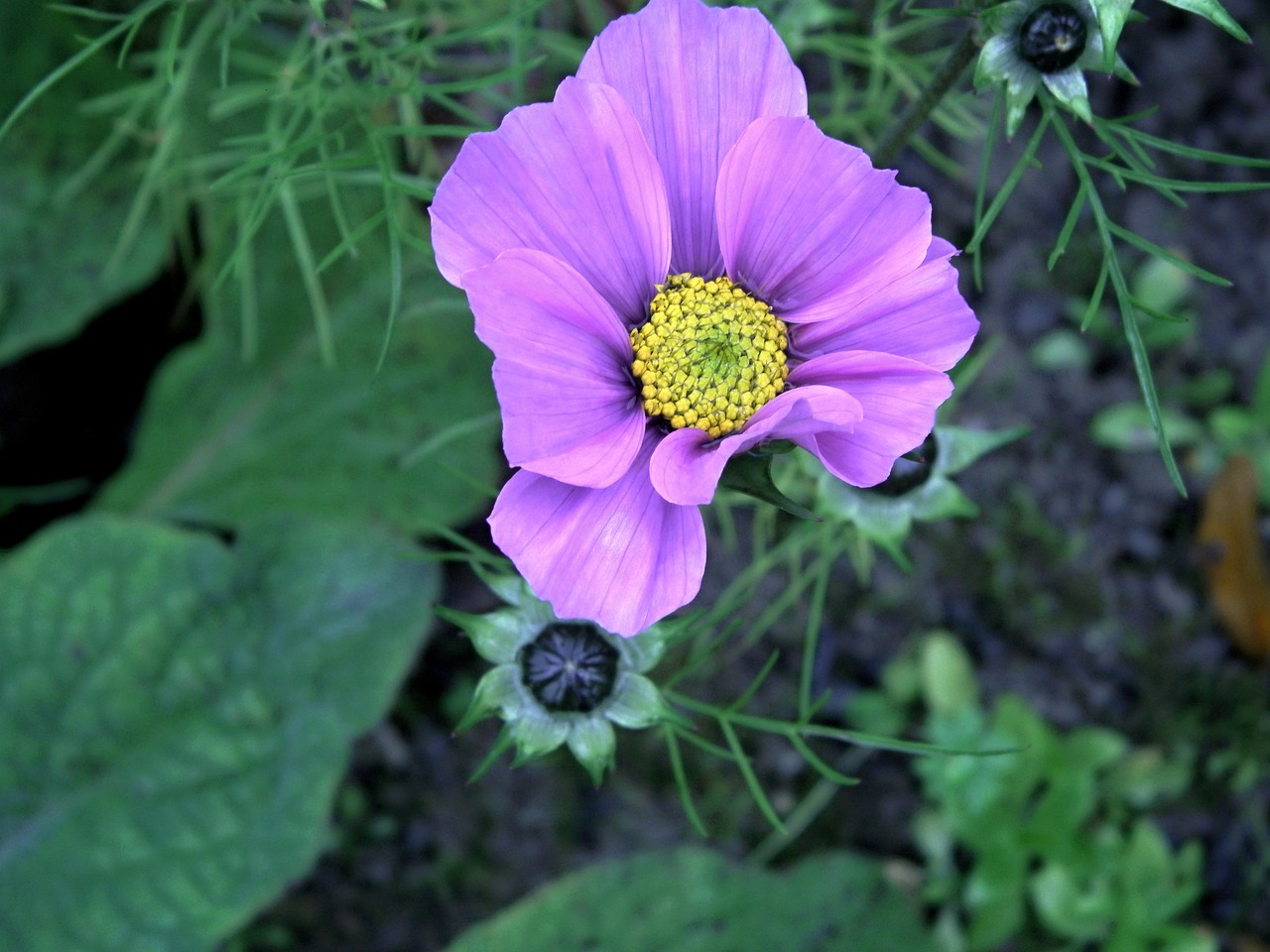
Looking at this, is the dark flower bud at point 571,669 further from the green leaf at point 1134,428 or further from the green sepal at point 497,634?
the green leaf at point 1134,428

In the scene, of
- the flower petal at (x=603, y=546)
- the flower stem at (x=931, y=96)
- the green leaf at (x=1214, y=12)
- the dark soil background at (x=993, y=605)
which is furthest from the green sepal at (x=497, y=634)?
the dark soil background at (x=993, y=605)

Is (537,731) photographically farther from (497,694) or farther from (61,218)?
(61,218)

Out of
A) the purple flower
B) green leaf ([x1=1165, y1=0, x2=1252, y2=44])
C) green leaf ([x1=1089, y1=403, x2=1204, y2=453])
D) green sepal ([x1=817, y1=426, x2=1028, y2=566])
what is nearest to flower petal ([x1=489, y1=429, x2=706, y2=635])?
the purple flower

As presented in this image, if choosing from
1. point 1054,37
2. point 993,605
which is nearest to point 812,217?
point 1054,37

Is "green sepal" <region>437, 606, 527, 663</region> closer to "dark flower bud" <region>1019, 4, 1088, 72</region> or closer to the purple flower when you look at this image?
the purple flower

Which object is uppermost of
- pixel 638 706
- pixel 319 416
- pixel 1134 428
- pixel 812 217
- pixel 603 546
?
pixel 812 217

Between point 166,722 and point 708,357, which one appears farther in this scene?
point 166,722
